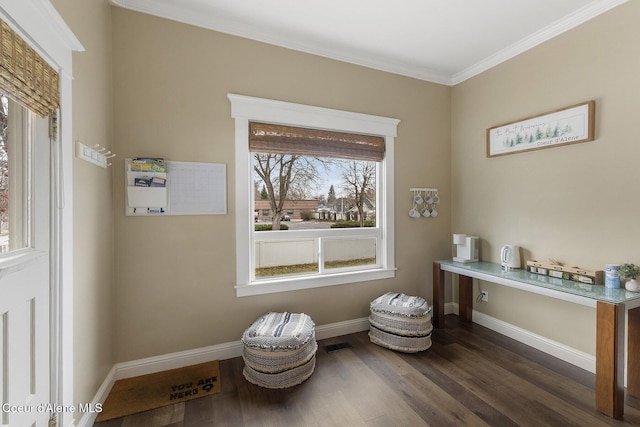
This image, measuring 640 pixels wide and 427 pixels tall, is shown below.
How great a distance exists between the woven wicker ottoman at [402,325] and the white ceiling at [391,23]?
7.85ft

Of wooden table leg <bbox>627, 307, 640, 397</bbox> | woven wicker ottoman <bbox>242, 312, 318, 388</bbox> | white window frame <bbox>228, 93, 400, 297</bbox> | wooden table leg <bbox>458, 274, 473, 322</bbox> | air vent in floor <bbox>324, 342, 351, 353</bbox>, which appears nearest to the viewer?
wooden table leg <bbox>627, 307, 640, 397</bbox>

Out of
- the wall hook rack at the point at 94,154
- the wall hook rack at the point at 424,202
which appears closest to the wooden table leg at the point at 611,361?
the wall hook rack at the point at 424,202

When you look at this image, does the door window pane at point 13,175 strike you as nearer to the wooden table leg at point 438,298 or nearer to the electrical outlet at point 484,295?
the wooden table leg at point 438,298

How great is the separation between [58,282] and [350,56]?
2833 millimetres

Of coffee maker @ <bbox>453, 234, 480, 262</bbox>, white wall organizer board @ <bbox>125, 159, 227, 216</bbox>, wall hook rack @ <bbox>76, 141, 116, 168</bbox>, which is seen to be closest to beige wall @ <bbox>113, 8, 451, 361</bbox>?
white wall organizer board @ <bbox>125, 159, 227, 216</bbox>

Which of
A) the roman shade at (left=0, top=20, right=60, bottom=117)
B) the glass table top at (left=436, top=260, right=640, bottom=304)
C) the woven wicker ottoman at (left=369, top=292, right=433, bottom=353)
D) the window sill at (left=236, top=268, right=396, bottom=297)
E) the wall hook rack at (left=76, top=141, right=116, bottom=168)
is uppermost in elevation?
the roman shade at (left=0, top=20, right=60, bottom=117)

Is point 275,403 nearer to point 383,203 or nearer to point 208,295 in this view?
point 208,295

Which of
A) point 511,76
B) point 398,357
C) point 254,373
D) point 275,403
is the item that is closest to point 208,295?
point 254,373

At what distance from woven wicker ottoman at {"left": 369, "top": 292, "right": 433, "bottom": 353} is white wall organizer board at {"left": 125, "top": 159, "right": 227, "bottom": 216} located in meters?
1.70

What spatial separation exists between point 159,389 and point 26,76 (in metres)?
1.97

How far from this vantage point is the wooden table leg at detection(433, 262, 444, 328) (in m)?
2.98

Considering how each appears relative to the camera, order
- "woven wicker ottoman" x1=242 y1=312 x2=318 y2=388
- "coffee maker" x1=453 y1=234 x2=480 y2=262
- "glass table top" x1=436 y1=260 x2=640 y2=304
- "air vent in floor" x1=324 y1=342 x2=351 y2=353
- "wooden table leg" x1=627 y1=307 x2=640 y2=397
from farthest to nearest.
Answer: "coffee maker" x1=453 y1=234 x2=480 y2=262, "air vent in floor" x1=324 y1=342 x2=351 y2=353, "woven wicker ottoman" x1=242 y1=312 x2=318 y2=388, "wooden table leg" x1=627 y1=307 x2=640 y2=397, "glass table top" x1=436 y1=260 x2=640 y2=304

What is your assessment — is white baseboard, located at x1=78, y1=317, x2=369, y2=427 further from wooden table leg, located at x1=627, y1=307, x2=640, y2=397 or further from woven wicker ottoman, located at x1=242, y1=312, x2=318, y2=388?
wooden table leg, located at x1=627, y1=307, x2=640, y2=397

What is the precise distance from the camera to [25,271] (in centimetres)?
115
